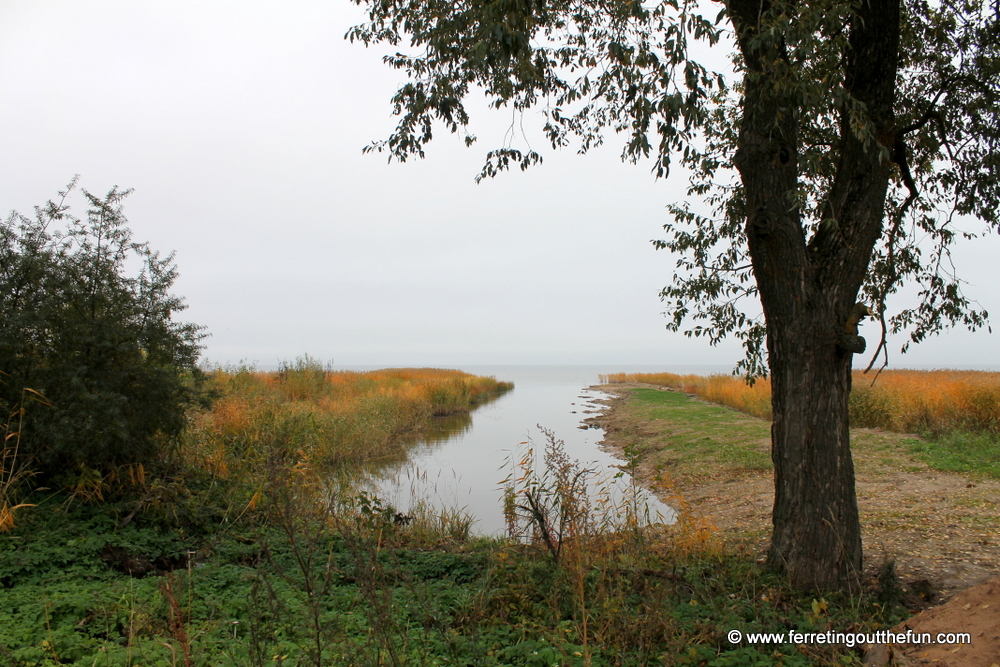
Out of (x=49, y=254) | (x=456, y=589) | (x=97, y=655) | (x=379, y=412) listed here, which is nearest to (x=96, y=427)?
(x=49, y=254)

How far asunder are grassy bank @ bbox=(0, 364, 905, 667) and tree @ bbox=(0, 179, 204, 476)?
1.70 feet

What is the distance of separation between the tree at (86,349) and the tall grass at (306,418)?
1.15 m

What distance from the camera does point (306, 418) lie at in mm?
11852

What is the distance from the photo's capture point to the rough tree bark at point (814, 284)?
4195 millimetres

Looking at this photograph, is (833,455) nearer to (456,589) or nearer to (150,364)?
(456,589)

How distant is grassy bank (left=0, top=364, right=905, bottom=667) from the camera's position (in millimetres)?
2695

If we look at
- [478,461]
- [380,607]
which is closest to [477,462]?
[478,461]

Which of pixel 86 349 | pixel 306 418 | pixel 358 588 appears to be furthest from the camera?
pixel 306 418

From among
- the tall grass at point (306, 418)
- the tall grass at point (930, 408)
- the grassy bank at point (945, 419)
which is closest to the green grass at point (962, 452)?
the grassy bank at point (945, 419)

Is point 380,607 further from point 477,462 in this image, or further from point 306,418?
point 477,462

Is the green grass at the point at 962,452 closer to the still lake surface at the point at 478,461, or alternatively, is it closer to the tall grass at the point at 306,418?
the still lake surface at the point at 478,461

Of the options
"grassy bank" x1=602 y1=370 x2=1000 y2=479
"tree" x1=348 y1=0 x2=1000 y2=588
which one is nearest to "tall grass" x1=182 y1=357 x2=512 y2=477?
"tree" x1=348 y1=0 x2=1000 y2=588

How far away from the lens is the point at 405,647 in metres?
2.89

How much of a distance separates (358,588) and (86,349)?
418 cm
